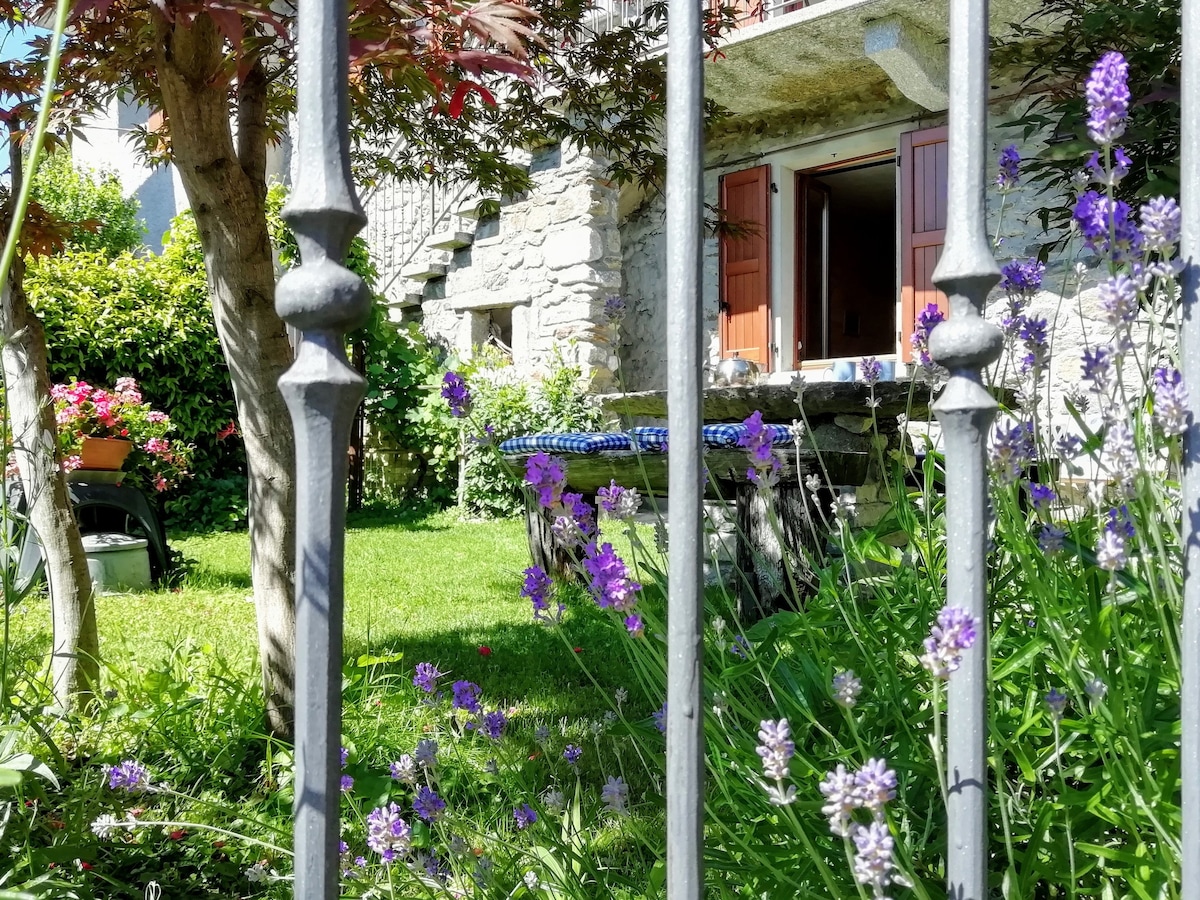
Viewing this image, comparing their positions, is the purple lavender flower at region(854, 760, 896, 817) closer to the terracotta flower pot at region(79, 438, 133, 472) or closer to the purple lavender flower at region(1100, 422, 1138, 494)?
the purple lavender flower at region(1100, 422, 1138, 494)

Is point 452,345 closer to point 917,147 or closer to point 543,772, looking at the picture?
point 917,147

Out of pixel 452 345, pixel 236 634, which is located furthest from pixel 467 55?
pixel 452 345

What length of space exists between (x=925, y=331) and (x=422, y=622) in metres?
2.49

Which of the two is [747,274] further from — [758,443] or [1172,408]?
[1172,408]

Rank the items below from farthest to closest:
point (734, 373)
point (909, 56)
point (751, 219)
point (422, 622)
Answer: point (751, 219) → point (909, 56) → point (734, 373) → point (422, 622)

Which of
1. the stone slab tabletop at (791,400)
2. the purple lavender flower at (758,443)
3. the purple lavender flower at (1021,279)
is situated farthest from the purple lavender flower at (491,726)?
the stone slab tabletop at (791,400)

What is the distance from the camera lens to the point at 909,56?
636 centimetres

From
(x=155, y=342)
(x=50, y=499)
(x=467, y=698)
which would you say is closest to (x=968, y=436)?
(x=467, y=698)

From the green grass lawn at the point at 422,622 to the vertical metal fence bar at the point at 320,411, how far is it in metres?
1.28

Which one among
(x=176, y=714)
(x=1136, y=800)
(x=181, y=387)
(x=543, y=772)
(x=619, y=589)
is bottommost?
(x=543, y=772)

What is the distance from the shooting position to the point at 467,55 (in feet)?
5.24

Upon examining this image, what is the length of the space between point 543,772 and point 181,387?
21.0 ft

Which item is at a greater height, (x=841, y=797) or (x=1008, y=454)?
(x=1008, y=454)

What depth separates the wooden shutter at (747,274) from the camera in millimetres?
8172
